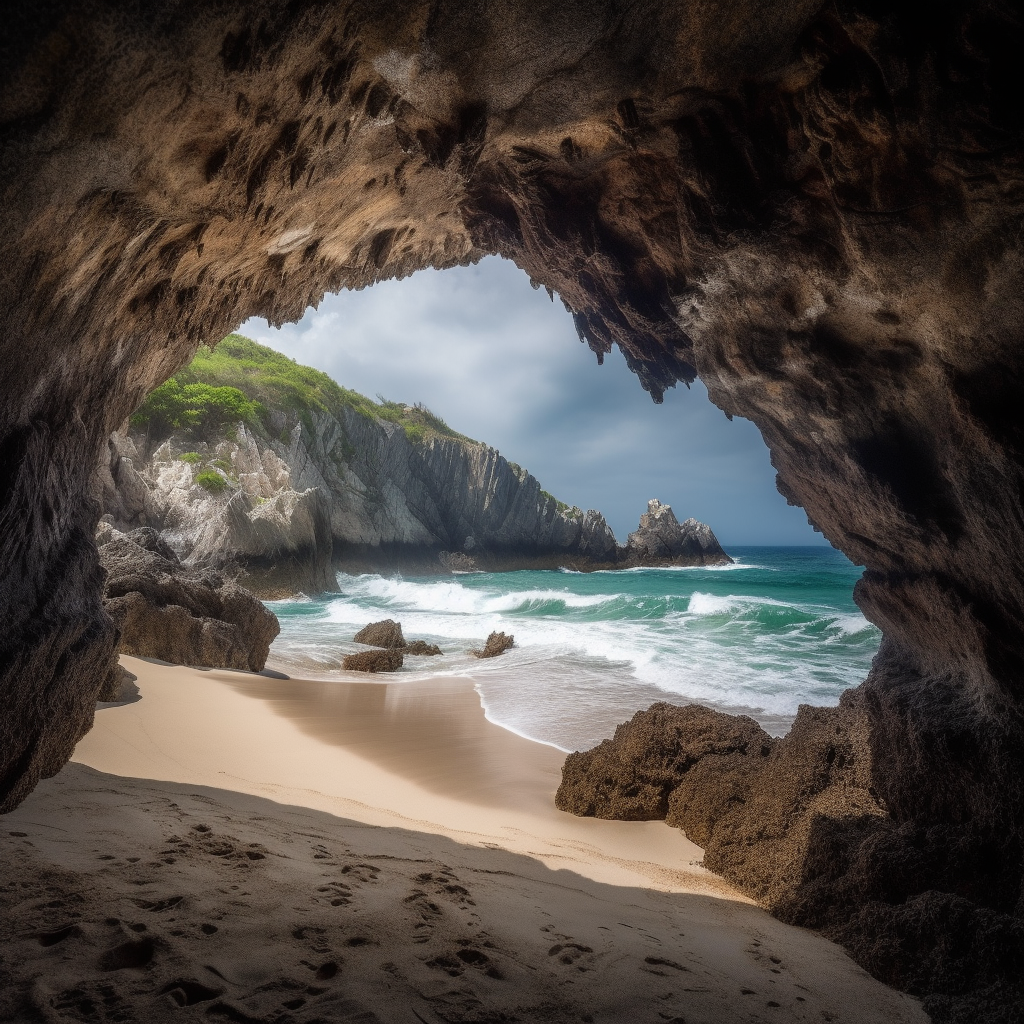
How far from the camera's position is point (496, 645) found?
13.1 metres

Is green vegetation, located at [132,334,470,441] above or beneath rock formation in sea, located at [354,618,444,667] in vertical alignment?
above

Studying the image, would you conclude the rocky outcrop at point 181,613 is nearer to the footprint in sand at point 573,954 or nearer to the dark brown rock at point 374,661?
the dark brown rock at point 374,661

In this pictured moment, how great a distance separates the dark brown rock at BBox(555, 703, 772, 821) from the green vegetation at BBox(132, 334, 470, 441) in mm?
23154

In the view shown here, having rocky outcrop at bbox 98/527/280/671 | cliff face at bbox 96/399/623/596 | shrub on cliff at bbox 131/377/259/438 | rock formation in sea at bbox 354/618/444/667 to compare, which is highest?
shrub on cliff at bbox 131/377/259/438

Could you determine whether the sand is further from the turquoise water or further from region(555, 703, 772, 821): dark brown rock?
the turquoise water

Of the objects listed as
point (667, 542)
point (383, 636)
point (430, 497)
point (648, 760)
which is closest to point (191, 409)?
point (430, 497)

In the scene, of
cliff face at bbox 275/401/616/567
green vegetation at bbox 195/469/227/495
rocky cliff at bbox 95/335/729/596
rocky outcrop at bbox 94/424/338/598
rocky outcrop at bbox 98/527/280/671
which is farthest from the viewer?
cliff face at bbox 275/401/616/567

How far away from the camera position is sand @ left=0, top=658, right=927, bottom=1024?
1.64m

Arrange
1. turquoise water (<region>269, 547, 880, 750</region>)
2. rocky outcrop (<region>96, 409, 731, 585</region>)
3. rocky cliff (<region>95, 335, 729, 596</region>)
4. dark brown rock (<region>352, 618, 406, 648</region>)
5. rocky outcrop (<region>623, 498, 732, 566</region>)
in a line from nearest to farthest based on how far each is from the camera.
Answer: turquoise water (<region>269, 547, 880, 750</region>)
dark brown rock (<region>352, 618, 406, 648</region>)
rocky outcrop (<region>96, 409, 731, 585</region>)
rocky cliff (<region>95, 335, 729, 596</region>)
rocky outcrop (<region>623, 498, 732, 566</region>)

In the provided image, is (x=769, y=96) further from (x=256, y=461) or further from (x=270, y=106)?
(x=256, y=461)

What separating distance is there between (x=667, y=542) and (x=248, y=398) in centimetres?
3616

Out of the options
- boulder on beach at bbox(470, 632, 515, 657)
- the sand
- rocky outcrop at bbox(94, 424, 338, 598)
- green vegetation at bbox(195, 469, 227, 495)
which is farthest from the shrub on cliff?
the sand

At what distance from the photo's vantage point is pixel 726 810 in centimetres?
417

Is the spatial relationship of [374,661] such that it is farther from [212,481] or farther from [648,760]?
[212,481]
